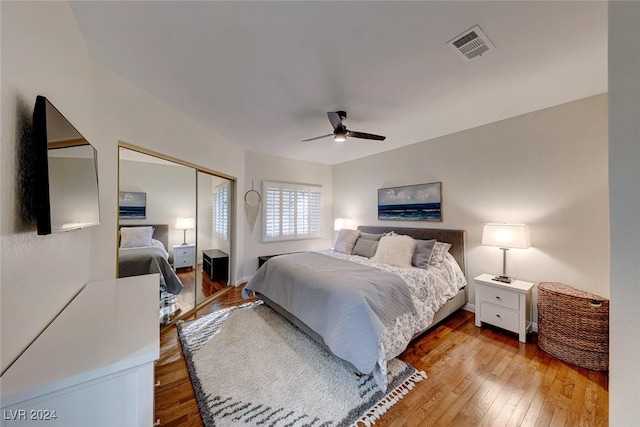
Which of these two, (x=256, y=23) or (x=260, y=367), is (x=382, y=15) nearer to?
(x=256, y=23)

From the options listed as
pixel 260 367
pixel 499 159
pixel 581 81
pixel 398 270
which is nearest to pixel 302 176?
pixel 398 270

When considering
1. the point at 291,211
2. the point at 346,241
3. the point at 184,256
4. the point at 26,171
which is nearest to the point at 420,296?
the point at 346,241

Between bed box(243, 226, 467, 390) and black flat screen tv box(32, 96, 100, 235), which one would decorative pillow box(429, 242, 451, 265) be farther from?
black flat screen tv box(32, 96, 100, 235)

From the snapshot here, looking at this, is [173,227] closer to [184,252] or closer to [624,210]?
[184,252]

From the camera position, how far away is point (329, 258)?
3303 mm

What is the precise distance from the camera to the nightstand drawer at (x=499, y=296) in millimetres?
2455

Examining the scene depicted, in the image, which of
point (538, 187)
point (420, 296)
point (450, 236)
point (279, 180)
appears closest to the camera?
point (420, 296)

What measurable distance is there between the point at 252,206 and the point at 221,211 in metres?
0.59

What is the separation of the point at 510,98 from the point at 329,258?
2751mm

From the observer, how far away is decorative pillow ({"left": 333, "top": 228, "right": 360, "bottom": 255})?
3.86 m

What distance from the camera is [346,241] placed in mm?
3949

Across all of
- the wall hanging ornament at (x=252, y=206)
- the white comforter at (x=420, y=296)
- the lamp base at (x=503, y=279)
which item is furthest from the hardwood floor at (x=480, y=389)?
the wall hanging ornament at (x=252, y=206)

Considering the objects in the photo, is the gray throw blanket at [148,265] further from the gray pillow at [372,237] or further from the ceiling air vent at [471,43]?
the ceiling air vent at [471,43]

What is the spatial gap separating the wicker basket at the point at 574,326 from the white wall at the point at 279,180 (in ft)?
12.4
